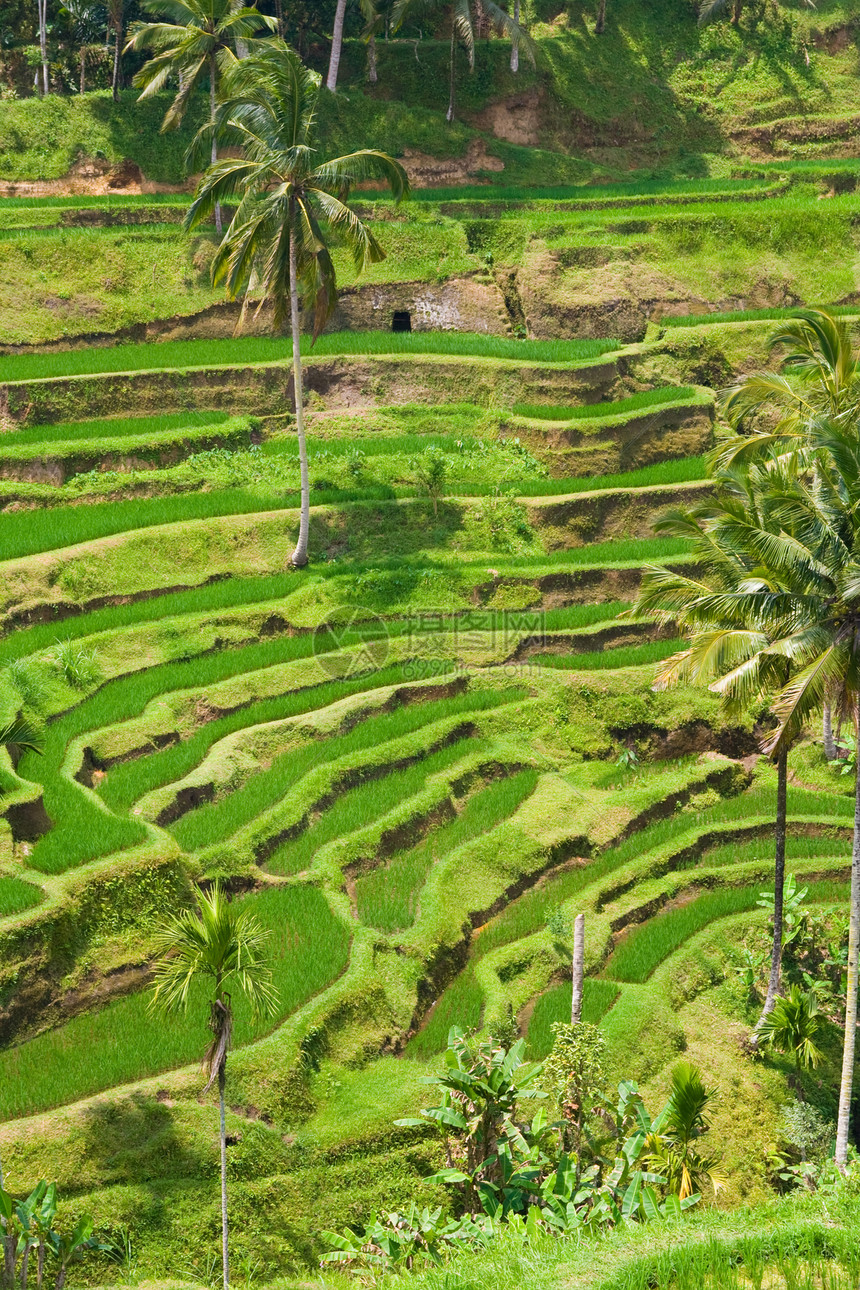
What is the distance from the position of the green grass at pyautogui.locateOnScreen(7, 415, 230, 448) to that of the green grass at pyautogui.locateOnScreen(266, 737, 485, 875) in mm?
10016

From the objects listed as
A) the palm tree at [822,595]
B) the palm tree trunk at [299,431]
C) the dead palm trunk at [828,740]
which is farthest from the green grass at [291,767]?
the palm tree at [822,595]

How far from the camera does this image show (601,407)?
27.6m

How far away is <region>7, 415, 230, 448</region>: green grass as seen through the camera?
82.0 feet

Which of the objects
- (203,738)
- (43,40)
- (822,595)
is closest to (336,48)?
(43,40)

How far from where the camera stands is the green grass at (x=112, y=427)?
2498 cm

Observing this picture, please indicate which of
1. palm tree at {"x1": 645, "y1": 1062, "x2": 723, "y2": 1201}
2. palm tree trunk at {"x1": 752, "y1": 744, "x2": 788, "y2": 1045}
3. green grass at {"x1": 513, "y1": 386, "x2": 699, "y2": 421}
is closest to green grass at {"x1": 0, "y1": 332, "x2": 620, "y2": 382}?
green grass at {"x1": 513, "y1": 386, "x2": 699, "y2": 421}

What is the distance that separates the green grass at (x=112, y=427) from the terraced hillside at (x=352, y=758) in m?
0.11

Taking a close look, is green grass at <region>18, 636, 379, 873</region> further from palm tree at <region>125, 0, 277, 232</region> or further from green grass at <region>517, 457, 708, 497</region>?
palm tree at <region>125, 0, 277, 232</region>

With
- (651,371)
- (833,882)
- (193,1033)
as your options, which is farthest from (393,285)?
(193,1033)

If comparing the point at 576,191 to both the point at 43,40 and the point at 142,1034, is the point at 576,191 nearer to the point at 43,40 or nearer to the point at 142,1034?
the point at 43,40

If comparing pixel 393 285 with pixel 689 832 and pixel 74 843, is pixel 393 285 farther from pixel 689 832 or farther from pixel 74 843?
pixel 74 843

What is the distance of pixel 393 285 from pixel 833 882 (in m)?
18.6

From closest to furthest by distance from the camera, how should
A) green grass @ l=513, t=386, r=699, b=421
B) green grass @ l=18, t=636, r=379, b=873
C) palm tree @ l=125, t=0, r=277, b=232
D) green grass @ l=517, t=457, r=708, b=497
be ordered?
green grass @ l=18, t=636, r=379, b=873 → green grass @ l=517, t=457, r=708, b=497 → green grass @ l=513, t=386, r=699, b=421 → palm tree @ l=125, t=0, r=277, b=232

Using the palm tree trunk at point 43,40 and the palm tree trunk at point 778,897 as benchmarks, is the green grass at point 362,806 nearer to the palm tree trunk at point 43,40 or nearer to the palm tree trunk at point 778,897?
the palm tree trunk at point 778,897
